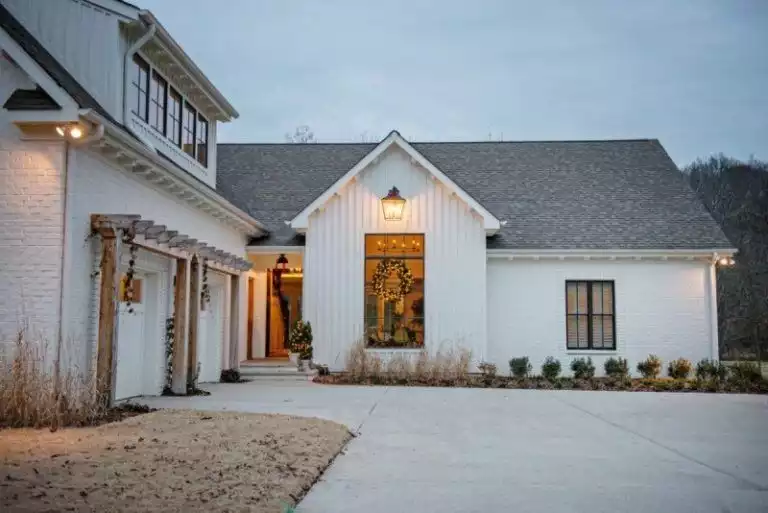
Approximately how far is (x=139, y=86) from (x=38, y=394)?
6.33m

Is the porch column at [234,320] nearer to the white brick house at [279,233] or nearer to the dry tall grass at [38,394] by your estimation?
the white brick house at [279,233]

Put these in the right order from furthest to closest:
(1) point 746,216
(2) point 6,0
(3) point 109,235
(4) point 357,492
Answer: (1) point 746,216, (2) point 6,0, (3) point 109,235, (4) point 357,492

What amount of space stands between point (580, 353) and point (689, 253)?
3625 millimetres

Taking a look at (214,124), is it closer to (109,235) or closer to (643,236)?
(109,235)

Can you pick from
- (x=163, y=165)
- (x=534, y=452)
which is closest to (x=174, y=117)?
(x=163, y=165)

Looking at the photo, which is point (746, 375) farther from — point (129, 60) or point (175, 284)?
point (129, 60)

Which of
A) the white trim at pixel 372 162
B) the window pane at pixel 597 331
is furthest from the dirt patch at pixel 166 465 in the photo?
the window pane at pixel 597 331

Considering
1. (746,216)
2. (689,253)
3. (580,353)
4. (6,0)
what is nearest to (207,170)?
(6,0)

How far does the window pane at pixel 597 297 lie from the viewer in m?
18.3

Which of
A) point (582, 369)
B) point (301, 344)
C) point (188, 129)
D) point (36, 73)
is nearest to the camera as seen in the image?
point (36, 73)

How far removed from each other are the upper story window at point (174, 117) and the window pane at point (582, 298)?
1013cm

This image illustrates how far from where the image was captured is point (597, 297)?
1833cm

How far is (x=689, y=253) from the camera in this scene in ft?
59.3

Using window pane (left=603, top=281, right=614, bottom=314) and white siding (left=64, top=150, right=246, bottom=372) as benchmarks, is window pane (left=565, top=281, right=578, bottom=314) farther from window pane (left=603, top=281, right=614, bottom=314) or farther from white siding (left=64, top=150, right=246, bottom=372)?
white siding (left=64, top=150, right=246, bottom=372)
